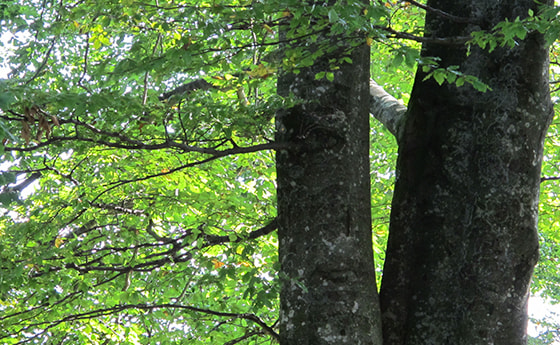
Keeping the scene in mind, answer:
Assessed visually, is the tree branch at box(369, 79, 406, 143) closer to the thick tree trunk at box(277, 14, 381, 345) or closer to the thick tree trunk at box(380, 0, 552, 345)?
the thick tree trunk at box(380, 0, 552, 345)

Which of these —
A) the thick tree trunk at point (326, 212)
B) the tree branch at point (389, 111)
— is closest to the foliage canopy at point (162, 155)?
the thick tree trunk at point (326, 212)

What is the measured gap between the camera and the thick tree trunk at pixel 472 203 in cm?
291

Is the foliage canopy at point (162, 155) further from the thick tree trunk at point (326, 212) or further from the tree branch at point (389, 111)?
the tree branch at point (389, 111)

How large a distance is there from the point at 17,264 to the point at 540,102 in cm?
367

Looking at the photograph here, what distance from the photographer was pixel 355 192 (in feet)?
9.96

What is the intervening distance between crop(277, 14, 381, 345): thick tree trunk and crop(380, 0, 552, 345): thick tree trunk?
0.25 meters

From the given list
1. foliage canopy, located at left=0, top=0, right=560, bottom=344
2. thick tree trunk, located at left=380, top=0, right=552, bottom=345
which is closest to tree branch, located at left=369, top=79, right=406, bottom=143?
→ thick tree trunk, located at left=380, top=0, right=552, bottom=345

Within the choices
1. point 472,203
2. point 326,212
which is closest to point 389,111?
point 472,203

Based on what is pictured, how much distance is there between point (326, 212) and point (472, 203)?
0.85 m

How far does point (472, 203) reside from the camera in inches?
119

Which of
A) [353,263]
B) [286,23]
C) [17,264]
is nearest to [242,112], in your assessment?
[286,23]

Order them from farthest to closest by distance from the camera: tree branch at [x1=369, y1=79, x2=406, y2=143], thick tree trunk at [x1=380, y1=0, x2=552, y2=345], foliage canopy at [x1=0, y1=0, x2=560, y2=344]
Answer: tree branch at [x1=369, y1=79, x2=406, y2=143] < thick tree trunk at [x1=380, y1=0, x2=552, y2=345] < foliage canopy at [x1=0, y1=0, x2=560, y2=344]

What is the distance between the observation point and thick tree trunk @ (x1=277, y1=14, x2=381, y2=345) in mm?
2771

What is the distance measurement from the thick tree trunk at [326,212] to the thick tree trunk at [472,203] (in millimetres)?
249
